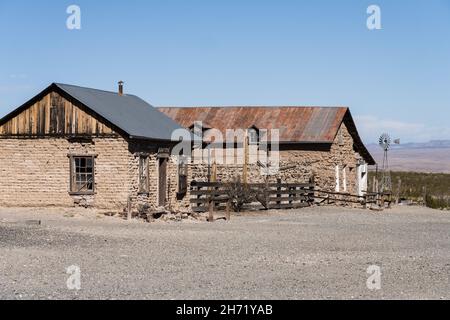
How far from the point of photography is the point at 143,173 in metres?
26.8

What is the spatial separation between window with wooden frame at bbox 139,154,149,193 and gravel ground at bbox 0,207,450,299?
9.31 feet

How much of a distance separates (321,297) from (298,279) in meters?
1.72

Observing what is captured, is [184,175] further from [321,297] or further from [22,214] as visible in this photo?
[321,297]

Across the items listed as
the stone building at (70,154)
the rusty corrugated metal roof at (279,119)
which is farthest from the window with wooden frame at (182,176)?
the rusty corrugated metal roof at (279,119)

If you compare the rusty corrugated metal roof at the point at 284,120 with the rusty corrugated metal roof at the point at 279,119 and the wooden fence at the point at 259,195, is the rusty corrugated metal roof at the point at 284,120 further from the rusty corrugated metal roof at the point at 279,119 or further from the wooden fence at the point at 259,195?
the wooden fence at the point at 259,195

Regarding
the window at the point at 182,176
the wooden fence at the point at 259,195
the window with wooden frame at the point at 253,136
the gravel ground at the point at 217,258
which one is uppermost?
the window with wooden frame at the point at 253,136

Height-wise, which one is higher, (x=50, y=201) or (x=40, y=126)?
(x=40, y=126)

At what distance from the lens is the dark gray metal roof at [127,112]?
25641mm

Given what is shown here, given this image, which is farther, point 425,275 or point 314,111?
point 314,111

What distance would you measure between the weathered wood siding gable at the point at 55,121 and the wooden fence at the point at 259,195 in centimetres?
510

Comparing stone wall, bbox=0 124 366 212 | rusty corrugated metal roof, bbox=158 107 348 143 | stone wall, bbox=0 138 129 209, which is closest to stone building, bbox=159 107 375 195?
rusty corrugated metal roof, bbox=158 107 348 143

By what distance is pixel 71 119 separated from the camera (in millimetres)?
25656

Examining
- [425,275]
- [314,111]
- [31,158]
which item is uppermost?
[314,111]
